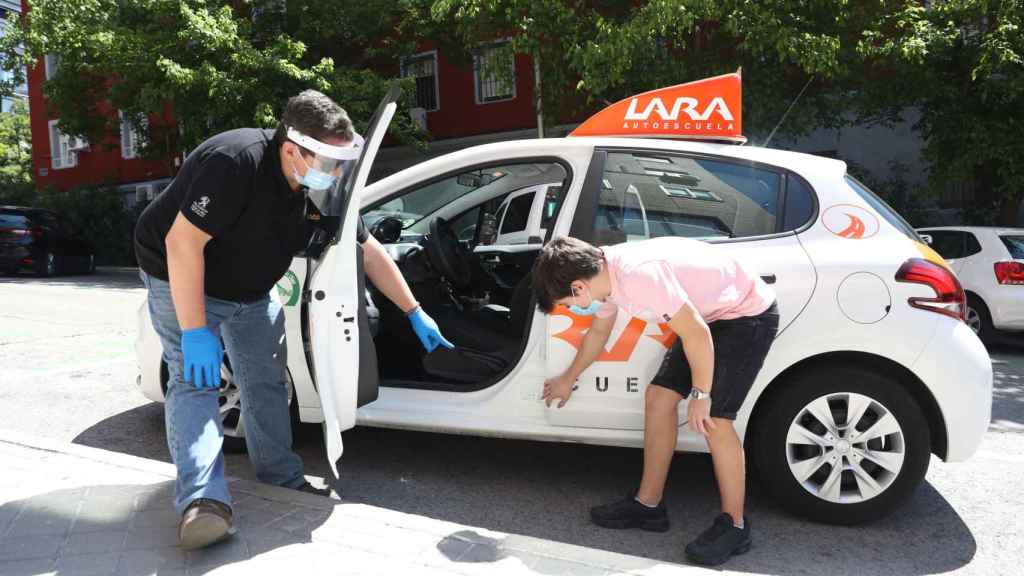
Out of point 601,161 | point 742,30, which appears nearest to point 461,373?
point 601,161

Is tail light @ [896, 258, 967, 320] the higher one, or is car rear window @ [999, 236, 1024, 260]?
tail light @ [896, 258, 967, 320]

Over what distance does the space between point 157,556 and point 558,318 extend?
1.74 metres

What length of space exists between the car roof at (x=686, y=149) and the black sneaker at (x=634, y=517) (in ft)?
5.06

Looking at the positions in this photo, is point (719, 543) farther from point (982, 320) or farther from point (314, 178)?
point (982, 320)

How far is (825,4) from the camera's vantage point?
12000 millimetres

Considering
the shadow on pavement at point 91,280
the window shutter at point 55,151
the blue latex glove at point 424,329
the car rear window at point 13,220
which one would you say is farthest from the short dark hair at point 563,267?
the window shutter at point 55,151

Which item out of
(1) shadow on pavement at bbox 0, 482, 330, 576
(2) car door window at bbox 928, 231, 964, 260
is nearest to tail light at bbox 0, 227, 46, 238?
(1) shadow on pavement at bbox 0, 482, 330, 576

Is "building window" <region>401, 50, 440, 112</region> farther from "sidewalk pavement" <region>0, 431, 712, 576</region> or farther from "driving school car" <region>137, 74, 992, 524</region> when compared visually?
"sidewalk pavement" <region>0, 431, 712, 576</region>

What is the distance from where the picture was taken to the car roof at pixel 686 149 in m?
3.54

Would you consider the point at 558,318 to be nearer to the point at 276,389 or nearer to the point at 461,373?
the point at 461,373

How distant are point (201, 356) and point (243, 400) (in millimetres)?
579

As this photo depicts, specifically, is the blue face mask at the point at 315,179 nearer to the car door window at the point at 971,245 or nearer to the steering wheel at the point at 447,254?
the steering wheel at the point at 447,254

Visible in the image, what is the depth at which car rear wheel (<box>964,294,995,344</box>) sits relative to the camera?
8.25 m

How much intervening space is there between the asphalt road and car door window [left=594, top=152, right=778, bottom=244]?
3.98 feet
